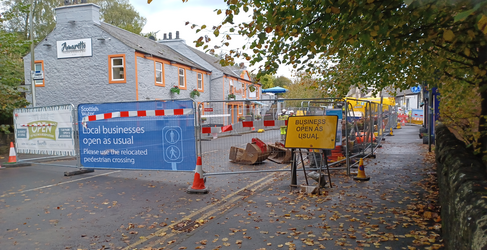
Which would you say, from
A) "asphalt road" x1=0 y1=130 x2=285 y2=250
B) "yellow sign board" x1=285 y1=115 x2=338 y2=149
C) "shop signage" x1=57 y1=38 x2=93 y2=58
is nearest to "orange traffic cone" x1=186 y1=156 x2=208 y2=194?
"asphalt road" x1=0 y1=130 x2=285 y2=250

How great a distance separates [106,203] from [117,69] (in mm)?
17483

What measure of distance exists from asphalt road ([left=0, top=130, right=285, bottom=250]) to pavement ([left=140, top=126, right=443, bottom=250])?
1.19 feet

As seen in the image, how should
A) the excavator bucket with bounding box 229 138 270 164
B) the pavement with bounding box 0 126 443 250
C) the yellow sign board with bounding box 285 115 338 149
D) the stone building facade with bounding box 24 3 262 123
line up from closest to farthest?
the pavement with bounding box 0 126 443 250 → the yellow sign board with bounding box 285 115 338 149 → the excavator bucket with bounding box 229 138 270 164 → the stone building facade with bounding box 24 3 262 123

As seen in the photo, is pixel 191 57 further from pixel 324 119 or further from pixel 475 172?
pixel 475 172

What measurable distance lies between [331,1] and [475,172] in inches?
101

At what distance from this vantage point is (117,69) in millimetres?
22547

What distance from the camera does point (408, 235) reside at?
15.5ft

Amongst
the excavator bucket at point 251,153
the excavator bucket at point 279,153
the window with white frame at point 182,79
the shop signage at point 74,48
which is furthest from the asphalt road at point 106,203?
the window with white frame at point 182,79

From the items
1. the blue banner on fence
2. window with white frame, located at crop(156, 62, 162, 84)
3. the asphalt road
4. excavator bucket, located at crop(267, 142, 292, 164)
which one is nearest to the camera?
the asphalt road

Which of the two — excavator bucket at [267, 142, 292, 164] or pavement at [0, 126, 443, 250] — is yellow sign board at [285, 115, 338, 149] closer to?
pavement at [0, 126, 443, 250]

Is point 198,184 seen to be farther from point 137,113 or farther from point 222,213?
point 137,113

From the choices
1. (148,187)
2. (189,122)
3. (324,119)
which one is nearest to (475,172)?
(324,119)

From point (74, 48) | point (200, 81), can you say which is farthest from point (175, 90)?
point (74, 48)

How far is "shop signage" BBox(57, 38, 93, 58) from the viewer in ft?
74.4
